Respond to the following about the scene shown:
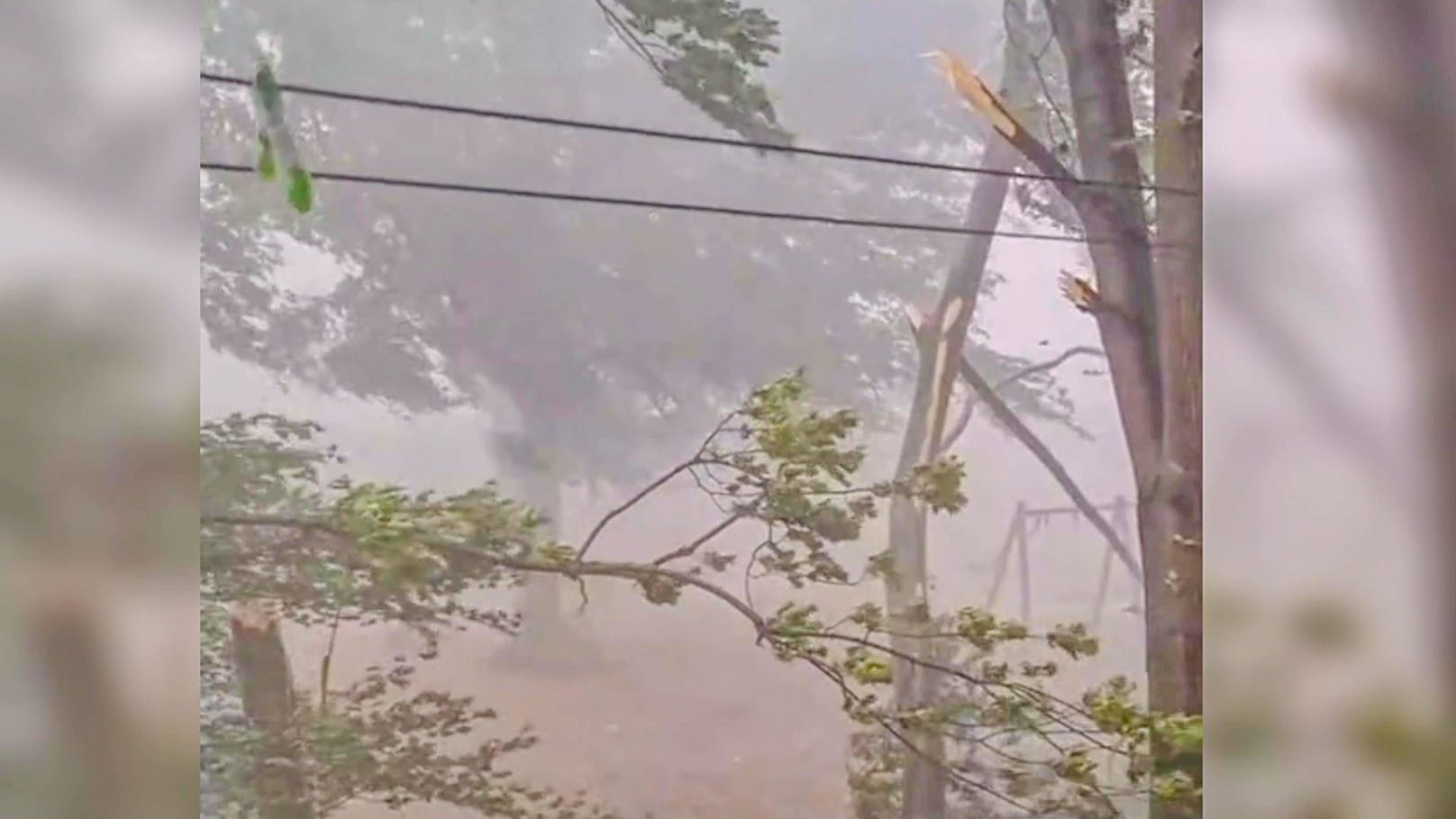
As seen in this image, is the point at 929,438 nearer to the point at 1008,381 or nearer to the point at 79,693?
the point at 1008,381

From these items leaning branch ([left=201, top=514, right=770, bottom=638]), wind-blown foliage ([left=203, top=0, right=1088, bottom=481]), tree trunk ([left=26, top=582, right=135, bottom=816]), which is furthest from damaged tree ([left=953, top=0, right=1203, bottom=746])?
tree trunk ([left=26, top=582, right=135, bottom=816])

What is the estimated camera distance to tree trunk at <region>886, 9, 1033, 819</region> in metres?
1.08

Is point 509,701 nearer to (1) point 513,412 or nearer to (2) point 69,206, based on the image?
(1) point 513,412

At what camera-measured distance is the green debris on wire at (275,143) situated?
937 mm

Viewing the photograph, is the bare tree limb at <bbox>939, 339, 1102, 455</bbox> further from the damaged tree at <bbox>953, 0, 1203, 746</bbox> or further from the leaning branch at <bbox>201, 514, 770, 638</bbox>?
the leaning branch at <bbox>201, 514, 770, 638</bbox>

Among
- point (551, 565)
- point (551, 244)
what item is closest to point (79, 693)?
point (551, 565)

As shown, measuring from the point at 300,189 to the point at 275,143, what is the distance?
0.04 m

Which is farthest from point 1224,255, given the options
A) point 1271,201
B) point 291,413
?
point 291,413

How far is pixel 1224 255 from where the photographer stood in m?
0.98

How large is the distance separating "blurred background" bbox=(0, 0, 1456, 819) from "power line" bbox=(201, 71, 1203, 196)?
0.04 feet

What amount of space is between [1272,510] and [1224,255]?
0.20 meters

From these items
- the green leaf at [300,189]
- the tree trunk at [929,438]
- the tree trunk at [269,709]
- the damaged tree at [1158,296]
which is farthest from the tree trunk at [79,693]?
the damaged tree at [1158,296]

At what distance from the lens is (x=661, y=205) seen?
40.2 inches

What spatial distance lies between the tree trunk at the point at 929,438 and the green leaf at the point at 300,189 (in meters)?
0.50
